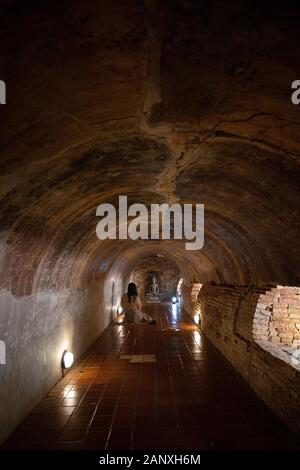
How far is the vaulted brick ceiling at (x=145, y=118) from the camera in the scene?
1.94m

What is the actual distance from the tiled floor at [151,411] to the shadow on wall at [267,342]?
28cm

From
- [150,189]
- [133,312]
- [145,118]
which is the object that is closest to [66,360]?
[150,189]

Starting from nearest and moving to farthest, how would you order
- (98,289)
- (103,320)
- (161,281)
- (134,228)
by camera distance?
(134,228) → (98,289) → (103,320) → (161,281)

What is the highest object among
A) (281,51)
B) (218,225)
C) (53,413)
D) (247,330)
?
(281,51)

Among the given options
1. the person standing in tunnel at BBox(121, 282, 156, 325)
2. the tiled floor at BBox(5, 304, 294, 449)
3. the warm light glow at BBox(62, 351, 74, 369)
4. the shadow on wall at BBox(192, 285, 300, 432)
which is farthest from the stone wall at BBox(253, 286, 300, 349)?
the person standing in tunnel at BBox(121, 282, 156, 325)

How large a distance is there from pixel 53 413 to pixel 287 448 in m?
3.55

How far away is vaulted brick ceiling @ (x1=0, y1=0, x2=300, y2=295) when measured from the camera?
194 centimetres

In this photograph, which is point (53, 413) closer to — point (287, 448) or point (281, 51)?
point (287, 448)

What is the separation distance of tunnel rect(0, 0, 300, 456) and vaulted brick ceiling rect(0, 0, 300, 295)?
0.04ft

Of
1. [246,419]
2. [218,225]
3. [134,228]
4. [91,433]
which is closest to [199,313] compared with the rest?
[134,228]

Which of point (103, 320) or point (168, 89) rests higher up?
point (168, 89)

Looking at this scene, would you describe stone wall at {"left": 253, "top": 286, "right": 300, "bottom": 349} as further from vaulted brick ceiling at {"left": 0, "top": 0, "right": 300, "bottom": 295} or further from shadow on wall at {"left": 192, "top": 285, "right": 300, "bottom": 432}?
vaulted brick ceiling at {"left": 0, "top": 0, "right": 300, "bottom": 295}

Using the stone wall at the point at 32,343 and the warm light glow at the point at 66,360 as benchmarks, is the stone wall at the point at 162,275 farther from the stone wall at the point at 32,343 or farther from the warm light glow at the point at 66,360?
the warm light glow at the point at 66,360

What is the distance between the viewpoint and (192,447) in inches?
166
